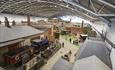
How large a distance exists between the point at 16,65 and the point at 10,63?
74 cm

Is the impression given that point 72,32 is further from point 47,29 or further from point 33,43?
point 33,43

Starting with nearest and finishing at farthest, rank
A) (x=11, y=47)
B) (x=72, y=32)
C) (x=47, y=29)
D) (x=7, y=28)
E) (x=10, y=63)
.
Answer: (x=10, y=63) → (x=11, y=47) → (x=7, y=28) → (x=47, y=29) → (x=72, y=32)

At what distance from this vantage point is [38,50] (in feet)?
55.9

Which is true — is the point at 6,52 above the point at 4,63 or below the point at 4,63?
above

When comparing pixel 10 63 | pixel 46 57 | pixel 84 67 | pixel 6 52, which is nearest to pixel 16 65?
pixel 10 63

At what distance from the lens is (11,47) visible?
1359cm

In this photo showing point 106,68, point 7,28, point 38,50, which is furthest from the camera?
point 38,50

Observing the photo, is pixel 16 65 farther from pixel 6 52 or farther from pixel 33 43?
pixel 33 43

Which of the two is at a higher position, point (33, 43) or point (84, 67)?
point (84, 67)

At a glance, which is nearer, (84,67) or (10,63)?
(84,67)

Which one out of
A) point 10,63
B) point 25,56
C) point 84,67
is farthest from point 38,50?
point 84,67

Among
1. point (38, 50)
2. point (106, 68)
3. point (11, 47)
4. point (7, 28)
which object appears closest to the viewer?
point (106, 68)

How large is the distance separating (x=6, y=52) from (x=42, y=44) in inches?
233

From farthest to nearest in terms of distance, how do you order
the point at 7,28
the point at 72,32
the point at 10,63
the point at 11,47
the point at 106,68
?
the point at 72,32
the point at 7,28
the point at 11,47
the point at 10,63
the point at 106,68
